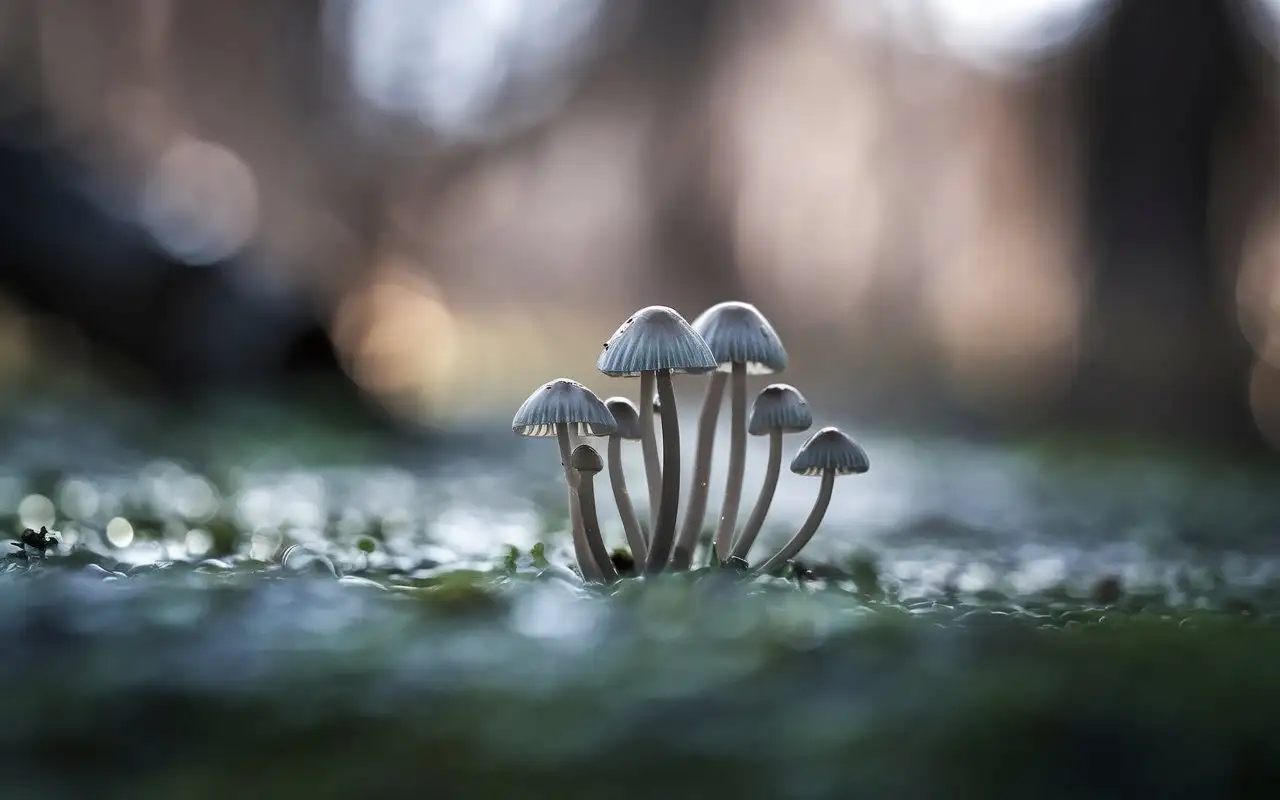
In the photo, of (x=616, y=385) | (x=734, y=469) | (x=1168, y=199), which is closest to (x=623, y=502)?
(x=734, y=469)

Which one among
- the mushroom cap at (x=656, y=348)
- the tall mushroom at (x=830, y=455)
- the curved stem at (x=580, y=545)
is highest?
the mushroom cap at (x=656, y=348)

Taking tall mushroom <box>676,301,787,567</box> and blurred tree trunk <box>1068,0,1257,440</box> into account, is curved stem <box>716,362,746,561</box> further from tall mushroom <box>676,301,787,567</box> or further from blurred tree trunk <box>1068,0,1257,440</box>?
blurred tree trunk <box>1068,0,1257,440</box>

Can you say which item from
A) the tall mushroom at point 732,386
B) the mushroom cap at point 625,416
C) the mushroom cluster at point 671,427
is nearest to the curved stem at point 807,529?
the mushroom cluster at point 671,427

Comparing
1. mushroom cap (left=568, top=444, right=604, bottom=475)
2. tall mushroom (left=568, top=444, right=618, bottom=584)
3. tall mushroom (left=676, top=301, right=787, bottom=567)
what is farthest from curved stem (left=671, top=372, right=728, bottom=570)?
mushroom cap (left=568, top=444, right=604, bottom=475)

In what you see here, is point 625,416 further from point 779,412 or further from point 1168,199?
point 1168,199

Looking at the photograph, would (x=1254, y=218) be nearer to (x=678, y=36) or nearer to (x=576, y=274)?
(x=678, y=36)

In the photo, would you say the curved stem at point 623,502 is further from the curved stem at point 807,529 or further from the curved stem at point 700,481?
the curved stem at point 807,529
